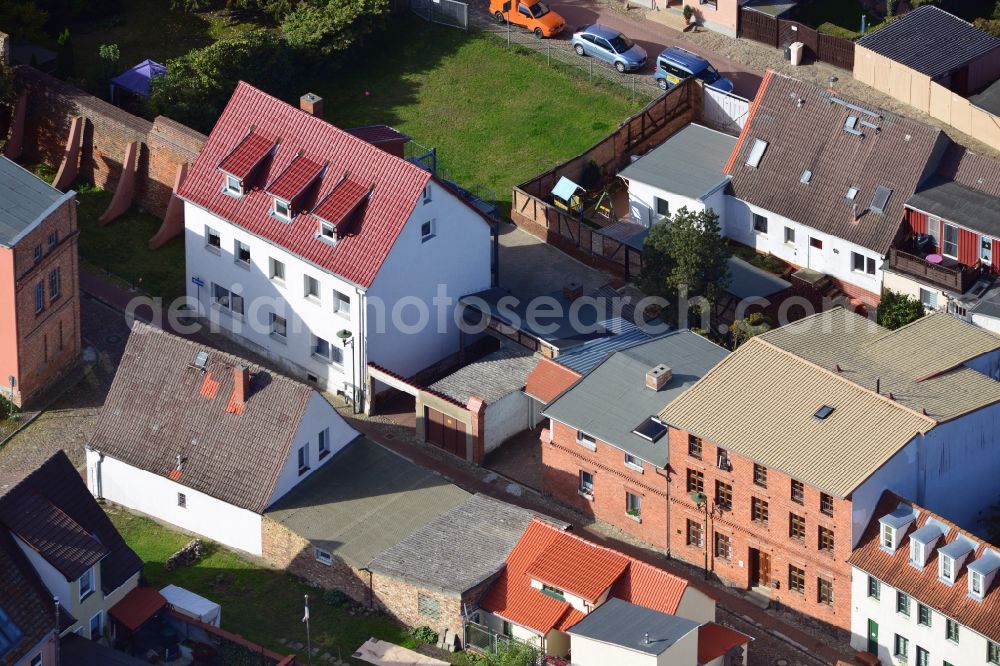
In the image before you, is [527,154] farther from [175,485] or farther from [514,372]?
[175,485]

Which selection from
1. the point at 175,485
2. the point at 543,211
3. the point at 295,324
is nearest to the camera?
the point at 175,485

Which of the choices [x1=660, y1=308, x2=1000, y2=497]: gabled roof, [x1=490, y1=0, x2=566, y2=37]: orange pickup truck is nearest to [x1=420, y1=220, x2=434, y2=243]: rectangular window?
[x1=660, y1=308, x2=1000, y2=497]: gabled roof

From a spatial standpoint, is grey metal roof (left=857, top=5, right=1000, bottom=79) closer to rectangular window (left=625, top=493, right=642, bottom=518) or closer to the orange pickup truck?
the orange pickup truck

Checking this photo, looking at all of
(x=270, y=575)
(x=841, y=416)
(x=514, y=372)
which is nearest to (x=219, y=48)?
(x=514, y=372)

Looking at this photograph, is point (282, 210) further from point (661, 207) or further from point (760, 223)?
point (760, 223)

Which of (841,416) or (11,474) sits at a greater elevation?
(841,416)

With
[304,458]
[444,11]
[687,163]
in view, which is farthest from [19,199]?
[444,11]
